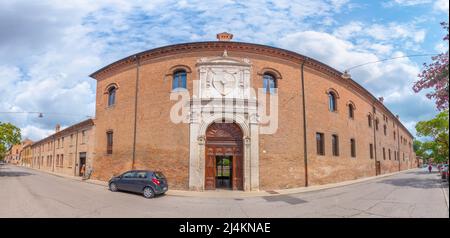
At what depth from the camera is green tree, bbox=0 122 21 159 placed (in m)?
25.4

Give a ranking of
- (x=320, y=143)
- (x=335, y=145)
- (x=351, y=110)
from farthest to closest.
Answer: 1. (x=351, y=110)
2. (x=335, y=145)
3. (x=320, y=143)

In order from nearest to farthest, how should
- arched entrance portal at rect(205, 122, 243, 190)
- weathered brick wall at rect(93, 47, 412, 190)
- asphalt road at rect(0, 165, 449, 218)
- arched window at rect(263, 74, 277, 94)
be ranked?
asphalt road at rect(0, 165, 449, 218)
arched entrance portal at rect(205, 122, 243, 190)
weathered brick wall at rect(93, 47, 412, 190)
arched window at rect(263, 74, 277, 94)

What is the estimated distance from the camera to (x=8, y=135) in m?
25.8

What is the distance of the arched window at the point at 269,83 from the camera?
17.6m

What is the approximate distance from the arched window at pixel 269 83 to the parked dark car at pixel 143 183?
8.74 metres

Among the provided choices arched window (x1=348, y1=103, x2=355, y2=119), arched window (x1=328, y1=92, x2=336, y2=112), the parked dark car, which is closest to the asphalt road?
the parked dark car

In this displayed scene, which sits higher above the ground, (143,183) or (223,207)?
(143,183)

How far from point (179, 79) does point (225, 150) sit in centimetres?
556

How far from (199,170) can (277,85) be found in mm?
7632

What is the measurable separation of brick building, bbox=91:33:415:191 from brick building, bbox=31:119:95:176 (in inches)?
114

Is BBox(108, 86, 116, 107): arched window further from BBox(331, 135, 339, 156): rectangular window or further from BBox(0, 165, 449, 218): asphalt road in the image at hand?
BBox(331, 135, 339, 156): rectangular window

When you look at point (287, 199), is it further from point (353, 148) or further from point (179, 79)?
point (353, 148)

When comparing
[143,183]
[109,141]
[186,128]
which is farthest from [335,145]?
[109,141]

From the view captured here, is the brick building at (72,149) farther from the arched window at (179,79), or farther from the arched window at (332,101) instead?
the arched window at (332,101)
